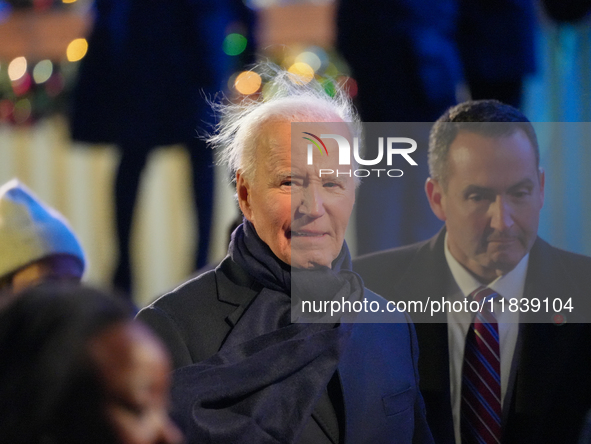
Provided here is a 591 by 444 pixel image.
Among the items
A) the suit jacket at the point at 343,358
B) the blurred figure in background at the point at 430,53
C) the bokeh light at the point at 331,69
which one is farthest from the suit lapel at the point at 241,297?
the bokeh light at the point at 331,69

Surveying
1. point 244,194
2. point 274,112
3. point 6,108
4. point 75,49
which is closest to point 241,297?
point 244,194

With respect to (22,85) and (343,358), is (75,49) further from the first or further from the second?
(343,358)

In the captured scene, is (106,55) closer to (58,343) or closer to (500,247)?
(500,247)

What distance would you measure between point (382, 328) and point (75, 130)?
1.83 m

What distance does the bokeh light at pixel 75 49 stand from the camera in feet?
10.8

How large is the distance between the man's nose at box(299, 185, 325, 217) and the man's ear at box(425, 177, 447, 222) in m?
0.39

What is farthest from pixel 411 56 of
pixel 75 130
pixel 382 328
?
pixel 75 130

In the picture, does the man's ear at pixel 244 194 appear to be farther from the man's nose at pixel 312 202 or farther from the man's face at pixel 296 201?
the man's nose at pixel 312 202

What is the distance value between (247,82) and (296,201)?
1.23 meters

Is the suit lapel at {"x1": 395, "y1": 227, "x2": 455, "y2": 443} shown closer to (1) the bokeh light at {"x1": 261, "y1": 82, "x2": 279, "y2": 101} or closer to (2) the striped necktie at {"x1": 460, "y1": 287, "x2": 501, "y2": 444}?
(2) the striped necktie at {"x1": 460, "y1": 287, "x2": 501, "y2": 444}

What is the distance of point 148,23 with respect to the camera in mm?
2807

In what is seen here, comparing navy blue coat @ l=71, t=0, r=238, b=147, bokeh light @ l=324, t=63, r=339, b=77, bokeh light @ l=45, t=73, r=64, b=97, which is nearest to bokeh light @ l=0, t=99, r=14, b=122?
bokeh light @ l=45, t=73, r=64, b=97

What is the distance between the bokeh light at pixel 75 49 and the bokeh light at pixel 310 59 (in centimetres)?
110

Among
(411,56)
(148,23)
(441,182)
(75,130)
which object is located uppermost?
(148,23)
